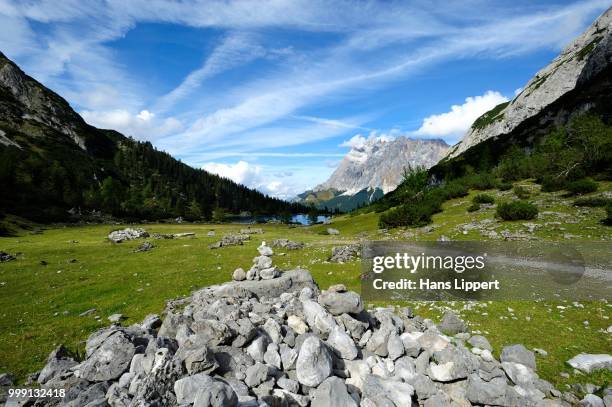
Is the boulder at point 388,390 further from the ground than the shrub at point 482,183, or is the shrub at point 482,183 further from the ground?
the shrub at point 482,183

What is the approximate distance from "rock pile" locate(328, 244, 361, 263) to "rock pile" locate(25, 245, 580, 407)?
1934cm

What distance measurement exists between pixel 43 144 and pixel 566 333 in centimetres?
24213

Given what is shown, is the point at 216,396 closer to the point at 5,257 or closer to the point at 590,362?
the point at 590,362

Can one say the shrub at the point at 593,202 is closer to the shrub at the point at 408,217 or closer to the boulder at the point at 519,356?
the shrub at the point at 408,217

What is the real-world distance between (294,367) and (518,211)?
38924 mm

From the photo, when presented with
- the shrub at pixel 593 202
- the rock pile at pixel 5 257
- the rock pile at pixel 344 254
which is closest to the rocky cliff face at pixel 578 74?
the shrub at pixel 593 202

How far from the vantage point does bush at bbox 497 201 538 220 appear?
3822 cm

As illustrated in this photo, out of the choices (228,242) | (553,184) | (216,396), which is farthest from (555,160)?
(216,396)

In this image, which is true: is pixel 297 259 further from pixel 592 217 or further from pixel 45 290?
pixel 592 217

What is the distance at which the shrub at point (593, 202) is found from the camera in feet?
124

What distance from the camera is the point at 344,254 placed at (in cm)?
3472

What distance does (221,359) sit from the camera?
35.5 feet

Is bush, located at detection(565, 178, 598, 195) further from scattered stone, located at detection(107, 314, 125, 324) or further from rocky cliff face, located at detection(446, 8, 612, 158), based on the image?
rocky cliff face, located at detection(446, 8, 612, 158)

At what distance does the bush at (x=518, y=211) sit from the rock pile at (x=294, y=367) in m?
31.2
